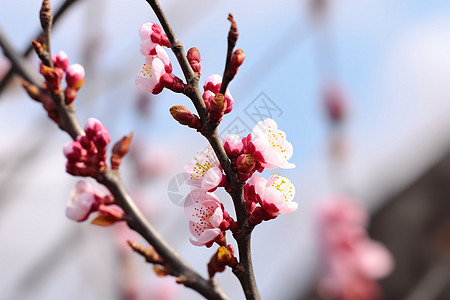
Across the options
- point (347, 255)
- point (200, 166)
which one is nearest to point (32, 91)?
point (200, 166)

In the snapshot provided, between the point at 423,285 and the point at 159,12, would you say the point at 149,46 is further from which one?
the point at 423,285

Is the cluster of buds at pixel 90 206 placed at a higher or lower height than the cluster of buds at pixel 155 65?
lower

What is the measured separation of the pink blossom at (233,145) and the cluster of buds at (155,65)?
4.3 inches

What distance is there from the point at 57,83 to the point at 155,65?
241 millimetres

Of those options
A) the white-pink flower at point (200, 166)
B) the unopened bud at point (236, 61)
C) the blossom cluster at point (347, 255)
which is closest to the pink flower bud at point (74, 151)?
the white-pink flower at point (200, 166)

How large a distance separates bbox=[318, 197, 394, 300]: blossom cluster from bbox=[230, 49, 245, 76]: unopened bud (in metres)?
2.76

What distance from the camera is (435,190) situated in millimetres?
4008

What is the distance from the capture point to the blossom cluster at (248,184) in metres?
0.70

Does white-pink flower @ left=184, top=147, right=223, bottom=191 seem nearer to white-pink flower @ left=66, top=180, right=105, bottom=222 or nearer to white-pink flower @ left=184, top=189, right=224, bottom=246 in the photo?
white-pink flower @ left=184, top=189, right=224, bottom=246

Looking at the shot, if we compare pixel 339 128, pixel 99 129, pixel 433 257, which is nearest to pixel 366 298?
pixel 433 257

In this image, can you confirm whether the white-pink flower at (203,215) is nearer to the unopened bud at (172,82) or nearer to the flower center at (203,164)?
the flower center at (203,164)

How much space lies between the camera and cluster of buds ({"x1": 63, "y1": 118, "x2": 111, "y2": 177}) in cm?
80

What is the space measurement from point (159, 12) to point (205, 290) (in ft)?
1.63

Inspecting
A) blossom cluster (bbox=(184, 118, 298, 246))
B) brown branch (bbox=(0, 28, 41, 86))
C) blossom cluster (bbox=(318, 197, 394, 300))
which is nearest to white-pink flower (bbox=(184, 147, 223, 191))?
blossom cluster (bbox=(184, 118, 298, 246))
